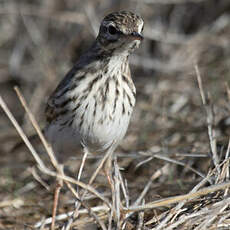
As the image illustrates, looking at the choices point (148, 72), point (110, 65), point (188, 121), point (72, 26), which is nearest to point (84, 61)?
point (110, 65)

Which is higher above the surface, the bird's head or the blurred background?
the bird's head

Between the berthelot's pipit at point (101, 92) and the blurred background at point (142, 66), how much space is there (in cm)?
85

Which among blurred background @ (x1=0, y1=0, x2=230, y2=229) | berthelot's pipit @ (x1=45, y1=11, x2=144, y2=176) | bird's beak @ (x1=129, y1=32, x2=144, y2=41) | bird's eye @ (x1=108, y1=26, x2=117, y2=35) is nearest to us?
bird's beak @ (x1=129, y1=32, x2=144, y2=41)

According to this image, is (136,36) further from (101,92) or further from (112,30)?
(101,92)

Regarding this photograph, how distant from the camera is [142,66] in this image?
21.3 ft

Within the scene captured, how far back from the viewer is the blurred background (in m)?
4.87

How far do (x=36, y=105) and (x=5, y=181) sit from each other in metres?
1.96

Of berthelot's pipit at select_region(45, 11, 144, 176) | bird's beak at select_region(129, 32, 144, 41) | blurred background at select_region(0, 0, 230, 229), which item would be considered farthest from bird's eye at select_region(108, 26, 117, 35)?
blurred background at select_region(0, 0, 230, 229)

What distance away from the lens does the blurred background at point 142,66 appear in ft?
16.0

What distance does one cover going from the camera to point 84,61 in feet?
12.6

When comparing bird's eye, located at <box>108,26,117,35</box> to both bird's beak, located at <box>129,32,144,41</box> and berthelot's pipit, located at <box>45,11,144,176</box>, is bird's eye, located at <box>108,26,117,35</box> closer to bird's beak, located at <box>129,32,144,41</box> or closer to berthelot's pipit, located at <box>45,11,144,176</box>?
berthelot's pipit, located at <box>45,11,144,176</box>

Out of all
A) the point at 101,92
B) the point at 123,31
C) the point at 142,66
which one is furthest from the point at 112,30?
the point at 142,66

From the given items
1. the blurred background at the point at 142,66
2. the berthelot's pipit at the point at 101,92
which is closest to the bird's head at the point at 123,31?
the berthelot's pipit at the point at 101,92

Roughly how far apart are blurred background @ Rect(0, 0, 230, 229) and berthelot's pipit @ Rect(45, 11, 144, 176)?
2.77 feet
